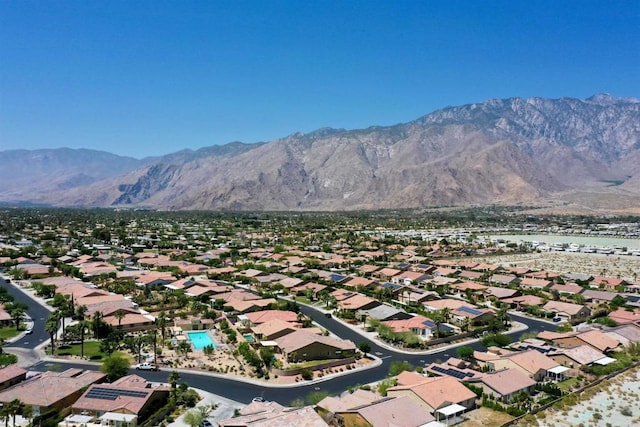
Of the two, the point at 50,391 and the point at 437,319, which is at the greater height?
the point at 50,391

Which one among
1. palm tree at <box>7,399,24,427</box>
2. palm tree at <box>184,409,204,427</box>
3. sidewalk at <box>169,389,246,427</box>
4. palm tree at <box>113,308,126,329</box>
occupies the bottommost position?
sidewalk at <box>169,389,246,427</box>

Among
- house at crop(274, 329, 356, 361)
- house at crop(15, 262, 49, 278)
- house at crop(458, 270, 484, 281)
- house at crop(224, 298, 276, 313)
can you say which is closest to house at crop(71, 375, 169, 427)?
house at crop(274, 329, 356, 361)

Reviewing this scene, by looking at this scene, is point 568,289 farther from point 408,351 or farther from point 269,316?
point 269,316

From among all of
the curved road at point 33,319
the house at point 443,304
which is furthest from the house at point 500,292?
the curved road at point 33,319

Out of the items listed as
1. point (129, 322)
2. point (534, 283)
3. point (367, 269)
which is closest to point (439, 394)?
point (129, 322)

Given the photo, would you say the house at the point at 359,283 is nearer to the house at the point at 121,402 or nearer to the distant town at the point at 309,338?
the distant town at the point at 309,338

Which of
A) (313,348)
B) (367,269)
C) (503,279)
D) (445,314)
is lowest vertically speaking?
(503,279)

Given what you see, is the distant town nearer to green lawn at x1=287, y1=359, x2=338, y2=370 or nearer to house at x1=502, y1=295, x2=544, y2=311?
green lawn at x1=287, y1=359, x2=338, y2=370
